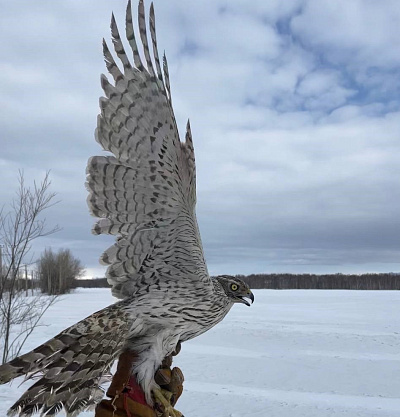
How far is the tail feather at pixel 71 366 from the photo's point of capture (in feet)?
8.16

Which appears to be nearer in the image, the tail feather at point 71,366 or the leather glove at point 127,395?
the tail feather at point 71,366

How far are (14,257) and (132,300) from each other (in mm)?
7590

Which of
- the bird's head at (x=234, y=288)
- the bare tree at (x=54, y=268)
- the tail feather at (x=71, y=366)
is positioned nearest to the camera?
the tail feather at (x=71, y=366)

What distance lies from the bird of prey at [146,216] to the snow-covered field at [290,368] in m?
6.45

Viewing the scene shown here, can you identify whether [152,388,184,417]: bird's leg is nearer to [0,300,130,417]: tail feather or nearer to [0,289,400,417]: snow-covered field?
[0,300,130,417]: tail feather

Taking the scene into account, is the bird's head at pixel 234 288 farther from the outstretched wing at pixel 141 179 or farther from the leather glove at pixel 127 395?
the leather glove at pixel 127 395

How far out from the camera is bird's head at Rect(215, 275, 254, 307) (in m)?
3.71

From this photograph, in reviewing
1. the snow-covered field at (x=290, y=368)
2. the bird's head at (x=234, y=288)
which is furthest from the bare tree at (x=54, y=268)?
the bird's head at (x=234, y=288)

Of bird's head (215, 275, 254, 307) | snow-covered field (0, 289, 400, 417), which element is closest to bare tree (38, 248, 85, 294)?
snow-covered field (0, 289, 400, 417)

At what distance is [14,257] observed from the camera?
993 cm

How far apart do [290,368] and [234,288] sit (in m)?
9.75

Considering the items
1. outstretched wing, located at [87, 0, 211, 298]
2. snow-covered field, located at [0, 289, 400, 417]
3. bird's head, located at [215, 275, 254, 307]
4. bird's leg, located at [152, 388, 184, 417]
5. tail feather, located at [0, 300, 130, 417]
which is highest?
outstretched wing, located at [87, 0, 211, 298]

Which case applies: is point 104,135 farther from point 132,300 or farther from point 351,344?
point 351,344

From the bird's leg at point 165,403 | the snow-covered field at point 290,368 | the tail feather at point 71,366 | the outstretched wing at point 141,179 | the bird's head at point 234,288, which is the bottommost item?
the snow-covered field at point 290,368
